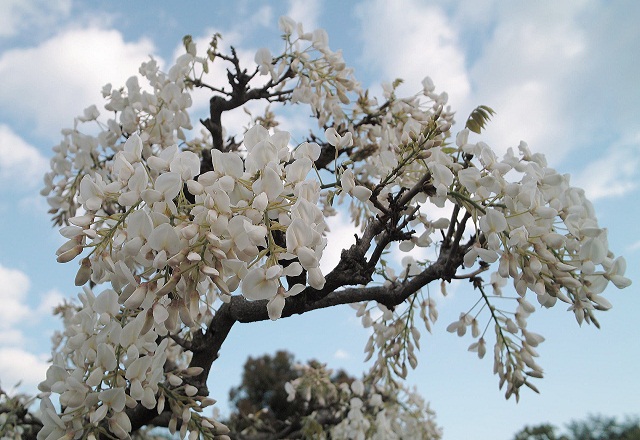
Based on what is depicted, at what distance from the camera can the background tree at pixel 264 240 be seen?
4.59 ft

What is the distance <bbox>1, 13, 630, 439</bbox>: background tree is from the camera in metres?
1.40

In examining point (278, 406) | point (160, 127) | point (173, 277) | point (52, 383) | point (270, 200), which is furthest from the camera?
point (278, 406)

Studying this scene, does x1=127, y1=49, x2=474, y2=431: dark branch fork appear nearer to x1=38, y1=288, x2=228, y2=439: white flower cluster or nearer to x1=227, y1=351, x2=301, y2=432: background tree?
x1=38, y1=288, x2=228, y2=439: white flower cluster

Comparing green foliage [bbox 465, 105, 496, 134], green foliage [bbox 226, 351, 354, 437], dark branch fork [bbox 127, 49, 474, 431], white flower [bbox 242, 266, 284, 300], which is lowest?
white flower [bbox 242, 266, 284, 300]

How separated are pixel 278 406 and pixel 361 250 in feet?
53.6

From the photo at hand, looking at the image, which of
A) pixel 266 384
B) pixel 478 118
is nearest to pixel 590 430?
pixel 266 384

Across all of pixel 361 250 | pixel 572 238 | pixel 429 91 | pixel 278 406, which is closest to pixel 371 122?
pixel 429 91

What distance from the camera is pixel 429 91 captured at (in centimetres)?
383

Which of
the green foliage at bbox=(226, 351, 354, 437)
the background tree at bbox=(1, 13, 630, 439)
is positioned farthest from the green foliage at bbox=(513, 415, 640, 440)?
the background tree at bbox=(1, 13, 630, 439)

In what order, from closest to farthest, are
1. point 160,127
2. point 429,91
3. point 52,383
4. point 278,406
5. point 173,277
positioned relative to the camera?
point 173,277
point 52,383
point 160,127
point 429,91
point 278,406

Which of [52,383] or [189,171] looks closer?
[189,171]

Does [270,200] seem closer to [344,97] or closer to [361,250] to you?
[361,250]

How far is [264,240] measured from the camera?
1.36m

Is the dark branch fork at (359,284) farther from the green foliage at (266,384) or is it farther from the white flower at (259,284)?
the green foliage at (266,384)
